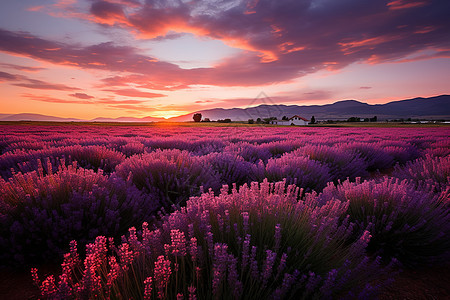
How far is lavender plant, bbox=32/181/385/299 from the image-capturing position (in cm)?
111

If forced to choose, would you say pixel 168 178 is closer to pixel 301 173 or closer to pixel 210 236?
pixel 301 173

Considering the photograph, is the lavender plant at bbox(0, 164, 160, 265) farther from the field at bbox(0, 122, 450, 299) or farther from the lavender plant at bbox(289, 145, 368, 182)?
the lavender plant at bbox(289, 145, 368, 182)

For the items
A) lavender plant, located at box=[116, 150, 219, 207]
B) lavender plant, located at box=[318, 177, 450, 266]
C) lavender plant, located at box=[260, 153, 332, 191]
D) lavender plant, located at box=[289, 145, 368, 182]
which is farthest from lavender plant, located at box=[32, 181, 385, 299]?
lavender plant, located at box=[289, 145, 368, 182]

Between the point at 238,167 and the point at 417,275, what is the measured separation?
2937mm

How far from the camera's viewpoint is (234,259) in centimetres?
110

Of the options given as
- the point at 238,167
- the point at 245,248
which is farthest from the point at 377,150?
the point at 245,248

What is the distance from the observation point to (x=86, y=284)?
3.44 ft

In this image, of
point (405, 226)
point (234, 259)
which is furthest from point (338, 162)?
point (234, 259)

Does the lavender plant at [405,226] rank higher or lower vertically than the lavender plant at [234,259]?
lower

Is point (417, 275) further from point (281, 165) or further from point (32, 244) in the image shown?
point (32, 244)

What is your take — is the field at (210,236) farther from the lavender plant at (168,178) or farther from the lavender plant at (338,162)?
the lavender plant at (338,162)

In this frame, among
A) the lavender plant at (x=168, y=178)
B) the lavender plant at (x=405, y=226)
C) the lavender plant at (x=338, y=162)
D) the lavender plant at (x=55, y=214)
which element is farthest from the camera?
the lavender plant at (x=338, y=162)

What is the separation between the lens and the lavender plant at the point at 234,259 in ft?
3.64

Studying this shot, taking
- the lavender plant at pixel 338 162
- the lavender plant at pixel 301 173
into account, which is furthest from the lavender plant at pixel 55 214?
the lavender plant at pixel 338 162
